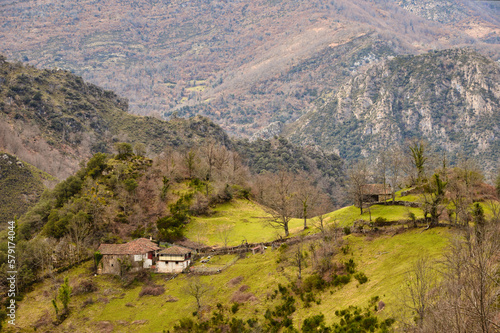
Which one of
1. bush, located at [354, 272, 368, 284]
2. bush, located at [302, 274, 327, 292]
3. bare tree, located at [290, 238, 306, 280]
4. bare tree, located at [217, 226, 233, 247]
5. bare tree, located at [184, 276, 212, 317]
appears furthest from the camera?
bare tree, located at [217, 226, 233, 247]

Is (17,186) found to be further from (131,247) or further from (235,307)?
(235,307)

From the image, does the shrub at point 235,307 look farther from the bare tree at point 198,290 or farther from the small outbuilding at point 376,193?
the small outbuilding at point 376,193

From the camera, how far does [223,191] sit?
278ft

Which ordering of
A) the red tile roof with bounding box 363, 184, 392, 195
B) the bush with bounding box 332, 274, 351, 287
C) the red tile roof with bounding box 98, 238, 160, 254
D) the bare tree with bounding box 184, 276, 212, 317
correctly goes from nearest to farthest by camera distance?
the bush with bounding box 332, 274, 351, 287 → the bare tree with bounding box 184, 276, 212, 317 → the red tile roof with bounding box 98, 238, 160, 254 → the red tile roof with bounding box 363, 184, 392, 195

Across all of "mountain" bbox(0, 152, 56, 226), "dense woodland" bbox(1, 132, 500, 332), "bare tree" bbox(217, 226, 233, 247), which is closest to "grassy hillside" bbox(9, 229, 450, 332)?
"dense woodland" bbox(1, 132, 500, 332)

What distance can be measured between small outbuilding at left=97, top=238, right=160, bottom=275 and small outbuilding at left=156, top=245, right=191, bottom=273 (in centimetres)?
208

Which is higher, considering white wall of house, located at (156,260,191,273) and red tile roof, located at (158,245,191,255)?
red tile roof, located at (158,245,191,255)

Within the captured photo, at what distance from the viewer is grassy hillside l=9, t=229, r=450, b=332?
3862 cm

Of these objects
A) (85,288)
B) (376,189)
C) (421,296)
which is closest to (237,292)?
(85,288)

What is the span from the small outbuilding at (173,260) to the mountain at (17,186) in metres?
51.8

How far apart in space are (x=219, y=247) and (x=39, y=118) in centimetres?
13134

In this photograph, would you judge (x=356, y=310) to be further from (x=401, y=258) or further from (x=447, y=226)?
(x=447, y=226)

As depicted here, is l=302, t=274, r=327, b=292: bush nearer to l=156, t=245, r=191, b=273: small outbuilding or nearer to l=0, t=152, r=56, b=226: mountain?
l=156, t=245, r=191, b=273: small outbuilding

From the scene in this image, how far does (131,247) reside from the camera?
6275 cm
